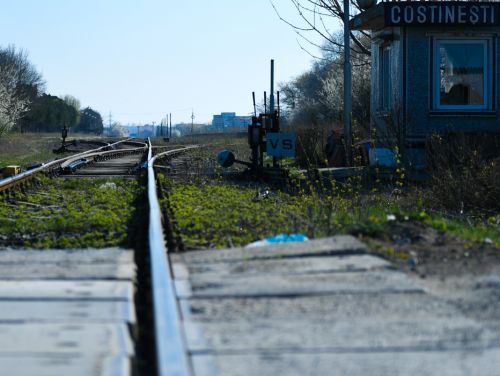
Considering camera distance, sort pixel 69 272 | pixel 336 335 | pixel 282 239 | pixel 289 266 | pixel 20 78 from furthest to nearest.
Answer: pixel 20 78, pixel 282 239, pixel 69 272, pixel 289 266, pixel 336 335

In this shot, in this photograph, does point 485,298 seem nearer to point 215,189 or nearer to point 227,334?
point 227,334

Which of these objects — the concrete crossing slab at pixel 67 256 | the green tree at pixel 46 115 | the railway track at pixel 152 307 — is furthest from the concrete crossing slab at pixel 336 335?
the green tree at pixel 46 115

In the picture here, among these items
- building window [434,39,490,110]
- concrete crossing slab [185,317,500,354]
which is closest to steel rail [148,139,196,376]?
concrete crossing slab [185,317,500,354]

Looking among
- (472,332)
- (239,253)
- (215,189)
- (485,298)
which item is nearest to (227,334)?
(472,332)

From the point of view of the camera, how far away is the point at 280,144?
Answer: 16.7m

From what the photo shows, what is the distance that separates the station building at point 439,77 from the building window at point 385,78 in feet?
4.69

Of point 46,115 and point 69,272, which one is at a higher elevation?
point 46,115

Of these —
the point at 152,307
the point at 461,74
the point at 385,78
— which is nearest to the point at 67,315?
the point at 152,307

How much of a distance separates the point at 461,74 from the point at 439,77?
448 mm

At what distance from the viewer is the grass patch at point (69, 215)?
8.50 metres

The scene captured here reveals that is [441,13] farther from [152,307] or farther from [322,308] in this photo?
[152,307]

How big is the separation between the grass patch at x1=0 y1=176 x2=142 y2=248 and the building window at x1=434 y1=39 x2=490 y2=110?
6.60m

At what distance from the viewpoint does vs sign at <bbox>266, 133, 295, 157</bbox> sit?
16.5m

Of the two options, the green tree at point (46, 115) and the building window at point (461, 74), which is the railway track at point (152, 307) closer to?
the building window at point (461, 74)
